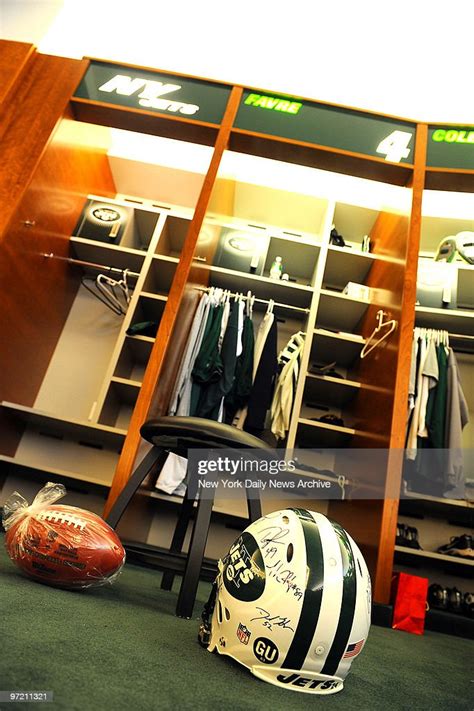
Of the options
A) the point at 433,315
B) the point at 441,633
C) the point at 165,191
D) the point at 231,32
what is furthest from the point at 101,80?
the point at 441,633

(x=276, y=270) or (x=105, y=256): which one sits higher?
(x=276, y=270)

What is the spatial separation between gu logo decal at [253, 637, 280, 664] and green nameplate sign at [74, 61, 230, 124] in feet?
8.50

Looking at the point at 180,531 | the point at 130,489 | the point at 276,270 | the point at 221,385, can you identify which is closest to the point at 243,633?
the point at 130,489

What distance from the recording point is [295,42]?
3244mm

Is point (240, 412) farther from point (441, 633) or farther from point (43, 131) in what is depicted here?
point (43, 131)

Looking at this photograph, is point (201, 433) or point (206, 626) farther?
point (201, 433)

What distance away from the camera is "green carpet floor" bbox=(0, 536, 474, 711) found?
0.57 metres

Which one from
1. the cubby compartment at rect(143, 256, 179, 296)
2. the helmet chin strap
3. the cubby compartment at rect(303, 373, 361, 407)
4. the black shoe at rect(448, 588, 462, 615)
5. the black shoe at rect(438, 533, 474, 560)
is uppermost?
the cubby compartment at rect(143, 256, 179, 296)

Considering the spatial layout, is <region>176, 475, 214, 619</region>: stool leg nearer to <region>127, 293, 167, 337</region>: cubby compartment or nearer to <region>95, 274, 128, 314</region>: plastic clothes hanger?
<region>127, 293, 167, 337</region>: cubby compartment

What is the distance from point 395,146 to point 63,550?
2.58 meters

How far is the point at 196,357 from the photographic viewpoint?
2.85 meters

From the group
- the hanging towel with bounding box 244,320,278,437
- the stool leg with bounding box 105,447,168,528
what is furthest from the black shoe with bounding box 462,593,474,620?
the stool leg with bounding box 105,447,168,528

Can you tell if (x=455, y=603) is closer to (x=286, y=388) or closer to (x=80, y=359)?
(x=286, y=388)

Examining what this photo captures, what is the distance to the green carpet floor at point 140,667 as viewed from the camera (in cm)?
57
